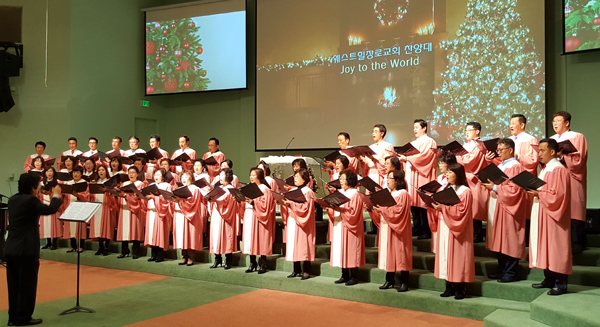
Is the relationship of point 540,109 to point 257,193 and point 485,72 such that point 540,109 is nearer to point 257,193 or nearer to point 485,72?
point 485,72

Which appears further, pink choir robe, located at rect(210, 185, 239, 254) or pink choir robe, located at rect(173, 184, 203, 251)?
pink choir robe, located at rect(173, 184, 203, 251)

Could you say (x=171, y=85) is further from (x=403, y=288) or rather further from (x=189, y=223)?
(x=403, y=288)

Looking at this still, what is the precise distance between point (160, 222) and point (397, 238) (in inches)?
146

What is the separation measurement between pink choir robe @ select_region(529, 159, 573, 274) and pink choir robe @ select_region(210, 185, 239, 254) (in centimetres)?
376

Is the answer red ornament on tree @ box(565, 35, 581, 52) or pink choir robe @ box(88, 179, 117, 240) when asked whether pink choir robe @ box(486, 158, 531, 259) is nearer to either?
red ornament on tree @ box(565, 35, 581, 52)

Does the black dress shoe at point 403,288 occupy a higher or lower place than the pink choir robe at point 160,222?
lower

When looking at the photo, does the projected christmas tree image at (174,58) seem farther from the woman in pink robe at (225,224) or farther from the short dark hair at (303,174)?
the short dark hair at (303,174)

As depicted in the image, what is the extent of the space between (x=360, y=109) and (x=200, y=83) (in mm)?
4082

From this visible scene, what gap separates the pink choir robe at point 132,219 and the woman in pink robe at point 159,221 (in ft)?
1.02

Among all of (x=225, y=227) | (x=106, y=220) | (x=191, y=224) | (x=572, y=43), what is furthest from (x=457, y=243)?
(x=106, y=220)

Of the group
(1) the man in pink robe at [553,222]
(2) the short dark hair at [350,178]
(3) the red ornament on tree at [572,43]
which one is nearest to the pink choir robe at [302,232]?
(2) the short dark hair at [350,178]

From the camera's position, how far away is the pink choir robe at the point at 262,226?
668cm

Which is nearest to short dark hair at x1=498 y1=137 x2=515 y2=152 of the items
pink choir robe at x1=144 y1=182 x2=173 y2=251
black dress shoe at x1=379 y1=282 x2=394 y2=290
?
black dress shoe at x1=379 y1=282 x2=394 y2=290

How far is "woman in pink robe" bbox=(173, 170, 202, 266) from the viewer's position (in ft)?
24.1
